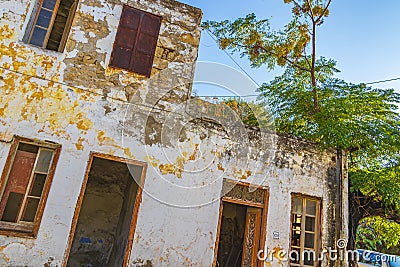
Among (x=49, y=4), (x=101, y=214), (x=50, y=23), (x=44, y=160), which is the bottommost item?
(x=101, y=214)

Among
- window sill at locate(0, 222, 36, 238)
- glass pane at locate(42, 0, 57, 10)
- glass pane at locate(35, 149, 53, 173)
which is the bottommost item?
window sill at locate(0, 222, 36, 238)

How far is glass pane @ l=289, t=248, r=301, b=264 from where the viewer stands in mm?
6645

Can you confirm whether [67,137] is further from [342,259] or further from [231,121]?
[342,259]

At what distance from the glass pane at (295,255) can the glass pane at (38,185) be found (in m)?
5.15

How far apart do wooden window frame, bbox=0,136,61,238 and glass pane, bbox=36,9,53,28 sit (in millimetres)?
2335

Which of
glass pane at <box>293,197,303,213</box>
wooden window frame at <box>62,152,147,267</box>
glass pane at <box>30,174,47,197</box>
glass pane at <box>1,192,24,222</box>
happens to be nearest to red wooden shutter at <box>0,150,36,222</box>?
glass pane at <box>1,192,24,222</box>

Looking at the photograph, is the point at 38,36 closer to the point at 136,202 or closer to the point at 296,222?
the point at 136,202

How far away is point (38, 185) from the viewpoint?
5273mm

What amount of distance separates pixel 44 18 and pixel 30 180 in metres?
3.16

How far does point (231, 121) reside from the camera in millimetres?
6848

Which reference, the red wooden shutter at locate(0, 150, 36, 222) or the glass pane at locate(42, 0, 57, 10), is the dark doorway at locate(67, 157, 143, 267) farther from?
the glass pane at locate(42, 0, 57, 10)

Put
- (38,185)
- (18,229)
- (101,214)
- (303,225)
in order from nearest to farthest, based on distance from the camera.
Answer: (18,229) → (38,185) → (303,225) → (101,214)

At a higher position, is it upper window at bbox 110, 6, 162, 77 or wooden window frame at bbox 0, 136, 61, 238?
upper window at bbox 110, 6, 162, 77

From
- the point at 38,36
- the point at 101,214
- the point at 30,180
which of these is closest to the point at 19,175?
the point at 30,180
